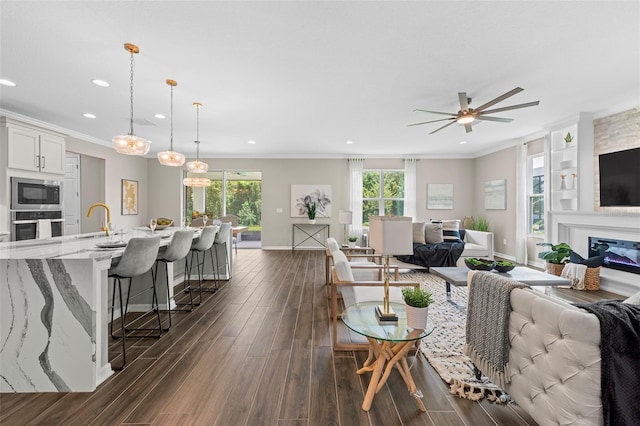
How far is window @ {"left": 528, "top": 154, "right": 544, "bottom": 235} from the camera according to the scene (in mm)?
5934

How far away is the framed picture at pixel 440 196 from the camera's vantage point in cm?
811

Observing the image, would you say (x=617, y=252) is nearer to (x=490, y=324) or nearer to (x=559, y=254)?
(x=559, y=254)

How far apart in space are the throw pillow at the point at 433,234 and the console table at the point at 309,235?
306cm

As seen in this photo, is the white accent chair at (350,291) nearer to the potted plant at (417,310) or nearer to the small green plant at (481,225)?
the potted plant at (417,310)

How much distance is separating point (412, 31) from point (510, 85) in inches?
72.2

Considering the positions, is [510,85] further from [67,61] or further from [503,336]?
[67,61]

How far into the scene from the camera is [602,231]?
4328 millimetres

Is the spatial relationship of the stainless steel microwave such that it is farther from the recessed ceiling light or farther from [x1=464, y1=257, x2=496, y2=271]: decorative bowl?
[x1=464, y1=257, x2=496, y2=271]: decorative bowl

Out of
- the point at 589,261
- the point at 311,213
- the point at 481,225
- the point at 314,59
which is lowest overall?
the point at 589,261

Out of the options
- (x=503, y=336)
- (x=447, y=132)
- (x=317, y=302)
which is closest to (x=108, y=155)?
(x=317, y=302)

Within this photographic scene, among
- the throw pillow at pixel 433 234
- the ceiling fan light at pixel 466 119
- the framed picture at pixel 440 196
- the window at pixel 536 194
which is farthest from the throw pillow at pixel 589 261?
the framed picture at pixel 440 196

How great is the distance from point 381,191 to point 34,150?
24.1 feet

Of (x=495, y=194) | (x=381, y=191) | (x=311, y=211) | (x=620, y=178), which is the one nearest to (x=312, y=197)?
(x=311, y=211)

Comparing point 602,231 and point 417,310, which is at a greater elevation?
point 602,231
